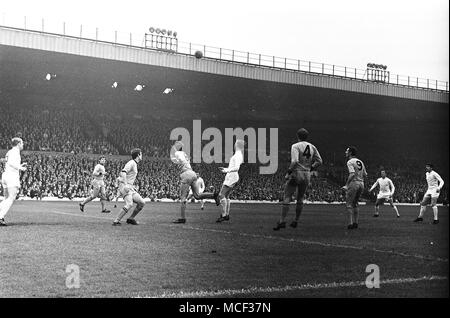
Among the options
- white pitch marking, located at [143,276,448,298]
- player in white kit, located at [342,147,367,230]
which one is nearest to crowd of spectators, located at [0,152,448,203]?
player in white kit, located at [342,147,367,230]

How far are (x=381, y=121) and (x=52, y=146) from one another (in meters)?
27.9

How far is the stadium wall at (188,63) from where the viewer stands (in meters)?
32.1

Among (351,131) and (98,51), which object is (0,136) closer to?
(98,51)

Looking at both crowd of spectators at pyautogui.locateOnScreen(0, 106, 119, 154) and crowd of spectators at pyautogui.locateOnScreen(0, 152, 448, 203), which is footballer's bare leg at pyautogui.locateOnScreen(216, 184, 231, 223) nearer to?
crowd of spectators at pyautogui.locateOnScreen(0, 152, 448, 203)

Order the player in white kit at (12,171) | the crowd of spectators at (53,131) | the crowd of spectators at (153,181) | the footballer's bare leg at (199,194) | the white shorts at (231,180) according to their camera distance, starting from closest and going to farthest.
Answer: the player in white kit at (12,171), the footballer's bare leg at (199,194), the white shorts at (231,180), the crowd of spectators at (153,181), the crowd of spectators at (53,131)

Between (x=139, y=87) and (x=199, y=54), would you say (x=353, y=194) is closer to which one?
(x=199, y=54)

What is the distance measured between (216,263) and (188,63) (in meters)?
30.2

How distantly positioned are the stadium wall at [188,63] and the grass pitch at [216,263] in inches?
877

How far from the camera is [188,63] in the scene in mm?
36969

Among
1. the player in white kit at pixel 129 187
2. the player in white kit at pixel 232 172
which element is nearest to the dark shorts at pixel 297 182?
the player in white kit at pixel 232 172

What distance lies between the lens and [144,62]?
35906 mm

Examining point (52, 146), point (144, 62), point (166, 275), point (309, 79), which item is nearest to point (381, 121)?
point (309, 79)

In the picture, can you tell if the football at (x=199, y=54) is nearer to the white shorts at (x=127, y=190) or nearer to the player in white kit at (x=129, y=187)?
the player in white kit at (x=129, y=187)
